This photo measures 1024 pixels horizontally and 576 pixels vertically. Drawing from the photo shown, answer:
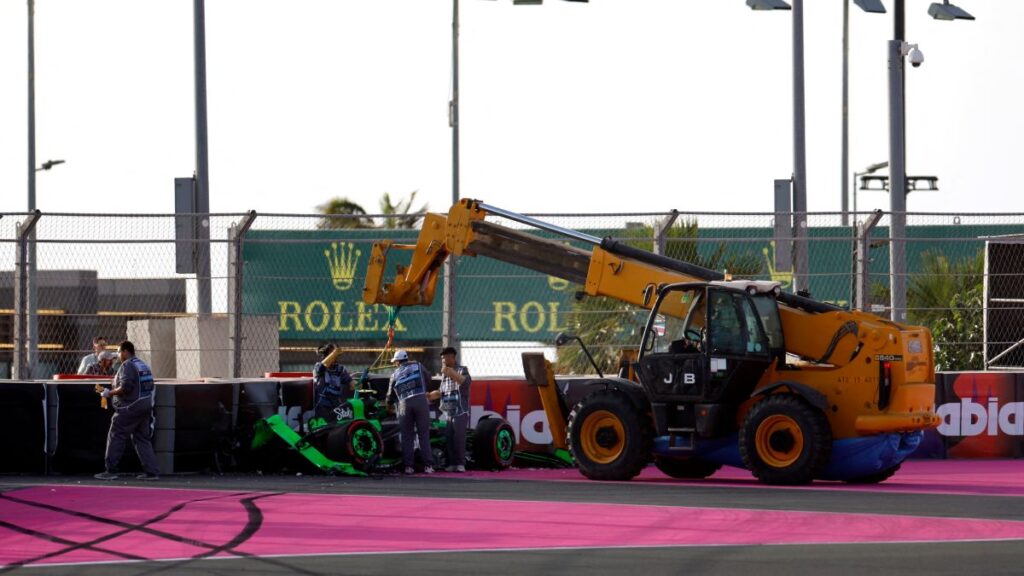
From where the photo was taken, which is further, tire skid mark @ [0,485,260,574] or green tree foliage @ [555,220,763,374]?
green tree foliage @ [555,220,763,374]

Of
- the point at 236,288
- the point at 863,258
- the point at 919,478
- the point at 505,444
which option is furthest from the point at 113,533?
the point at 863,258

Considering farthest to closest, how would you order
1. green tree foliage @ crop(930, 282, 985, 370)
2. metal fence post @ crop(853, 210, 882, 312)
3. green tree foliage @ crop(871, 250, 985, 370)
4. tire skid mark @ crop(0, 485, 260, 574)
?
green tree foliage @ crop(871, 250, 985, 370) < green tree foliage @ crop(930, 282, 985, 370) < metal fence post @ crop(853, 210, 882, 312) < tire skid mark @ crop(0, 485, 260, 574)

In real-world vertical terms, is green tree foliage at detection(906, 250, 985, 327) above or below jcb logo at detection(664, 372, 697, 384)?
above

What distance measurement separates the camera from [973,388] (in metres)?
21.7

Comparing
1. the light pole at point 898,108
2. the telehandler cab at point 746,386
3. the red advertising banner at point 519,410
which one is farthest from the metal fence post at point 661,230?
the light pole at point 898,108

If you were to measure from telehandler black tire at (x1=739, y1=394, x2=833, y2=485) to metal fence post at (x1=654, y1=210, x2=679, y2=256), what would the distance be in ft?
12.0

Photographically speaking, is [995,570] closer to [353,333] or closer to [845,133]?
[353,333]

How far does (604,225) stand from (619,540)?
9092 mm

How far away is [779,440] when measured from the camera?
672 inches

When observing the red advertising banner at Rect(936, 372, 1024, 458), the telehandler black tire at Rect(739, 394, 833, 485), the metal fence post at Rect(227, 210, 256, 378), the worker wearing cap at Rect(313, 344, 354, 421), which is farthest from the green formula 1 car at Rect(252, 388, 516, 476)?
the red advertising banner at Rect(936, 372, 1024, 458)

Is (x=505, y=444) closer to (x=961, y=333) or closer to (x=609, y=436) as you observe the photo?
(x=609, y=436)

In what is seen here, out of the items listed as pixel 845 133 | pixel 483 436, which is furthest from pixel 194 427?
pixel 845 133

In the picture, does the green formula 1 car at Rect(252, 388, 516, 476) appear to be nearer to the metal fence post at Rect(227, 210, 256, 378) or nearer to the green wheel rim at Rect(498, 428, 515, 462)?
the green wheel rim at Rect(498, 428, 515, 462)

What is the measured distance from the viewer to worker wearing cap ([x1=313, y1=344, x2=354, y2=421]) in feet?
63.6
